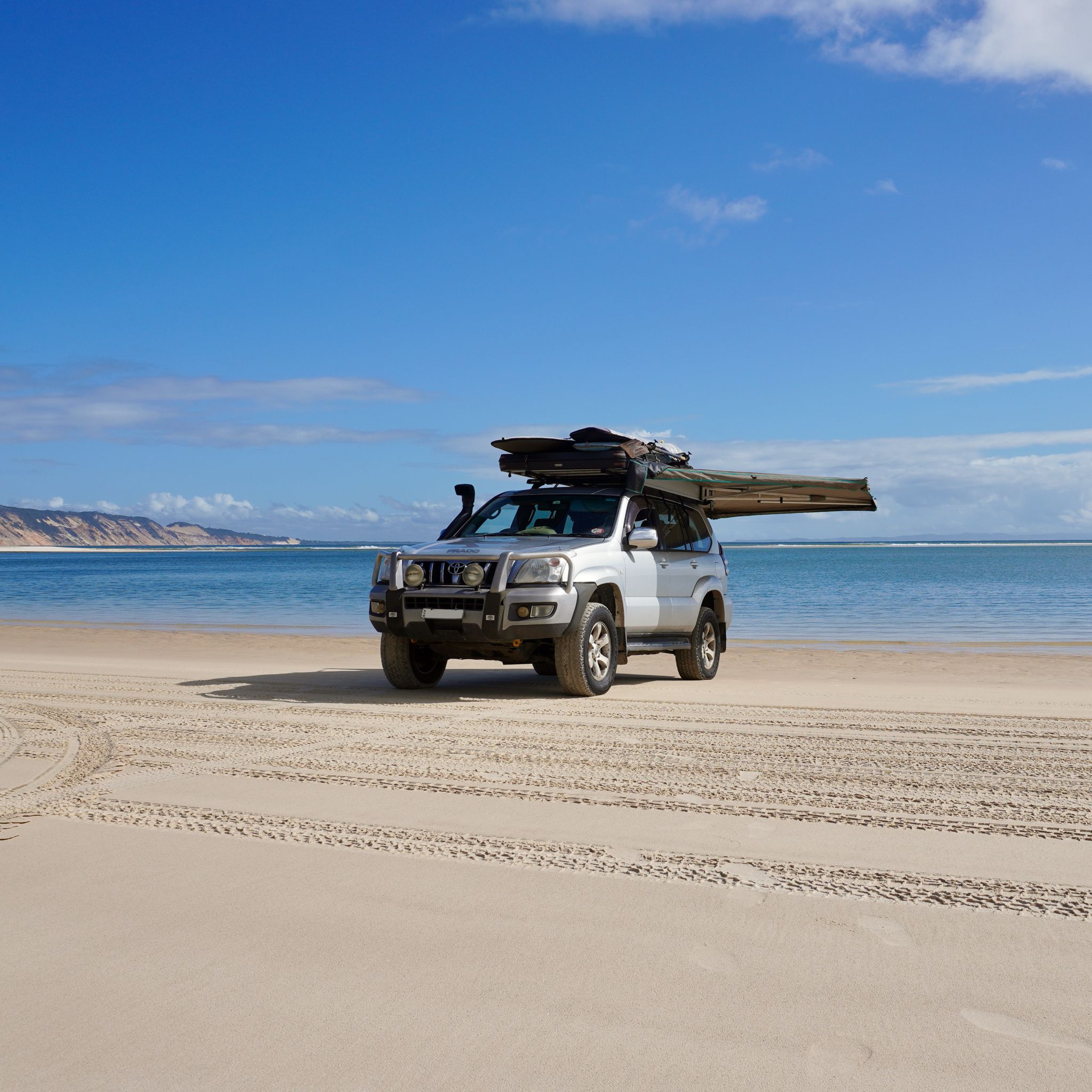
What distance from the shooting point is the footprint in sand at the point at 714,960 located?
3160 millimetres

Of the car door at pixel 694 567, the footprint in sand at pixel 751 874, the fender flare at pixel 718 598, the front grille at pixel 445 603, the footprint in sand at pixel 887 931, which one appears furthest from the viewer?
the fender flare at pixel 718 598

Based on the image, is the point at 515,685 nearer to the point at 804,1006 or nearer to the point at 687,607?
the point at 687,607

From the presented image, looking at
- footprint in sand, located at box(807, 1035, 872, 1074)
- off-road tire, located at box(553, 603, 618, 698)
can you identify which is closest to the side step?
off-road tire, located at box(553, 603, 618, 698)

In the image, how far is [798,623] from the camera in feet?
73.7

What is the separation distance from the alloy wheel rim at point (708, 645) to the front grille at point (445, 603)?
135 inches

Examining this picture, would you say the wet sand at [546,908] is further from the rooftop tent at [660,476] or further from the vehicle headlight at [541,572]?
the rooftop tent at [660,476]

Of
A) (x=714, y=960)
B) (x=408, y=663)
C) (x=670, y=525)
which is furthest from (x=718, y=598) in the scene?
(x=714, y=960)

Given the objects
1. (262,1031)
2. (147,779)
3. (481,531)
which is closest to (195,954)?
(262,1031)

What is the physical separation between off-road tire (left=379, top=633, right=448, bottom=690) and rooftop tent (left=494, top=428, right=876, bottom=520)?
2100mm

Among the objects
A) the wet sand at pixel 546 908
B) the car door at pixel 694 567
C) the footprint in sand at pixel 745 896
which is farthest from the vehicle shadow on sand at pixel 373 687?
the footprint in sand at pixel 745 896

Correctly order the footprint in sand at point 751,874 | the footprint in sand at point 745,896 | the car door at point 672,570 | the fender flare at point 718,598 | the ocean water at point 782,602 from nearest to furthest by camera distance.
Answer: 1. the footprint in sand at point 745,896
2. the footprint in sand at point 751,874
3. the car door at point 672,570
4. the fender flare at point 718,598
5. the ocean water at point 782,602

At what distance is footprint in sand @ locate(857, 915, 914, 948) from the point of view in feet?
11.1

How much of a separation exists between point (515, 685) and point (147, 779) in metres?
5.94

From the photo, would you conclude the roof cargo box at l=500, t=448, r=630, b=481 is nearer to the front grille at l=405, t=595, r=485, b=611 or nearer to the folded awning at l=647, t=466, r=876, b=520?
the folded awning at l=647, t=466, r=876, b=520
